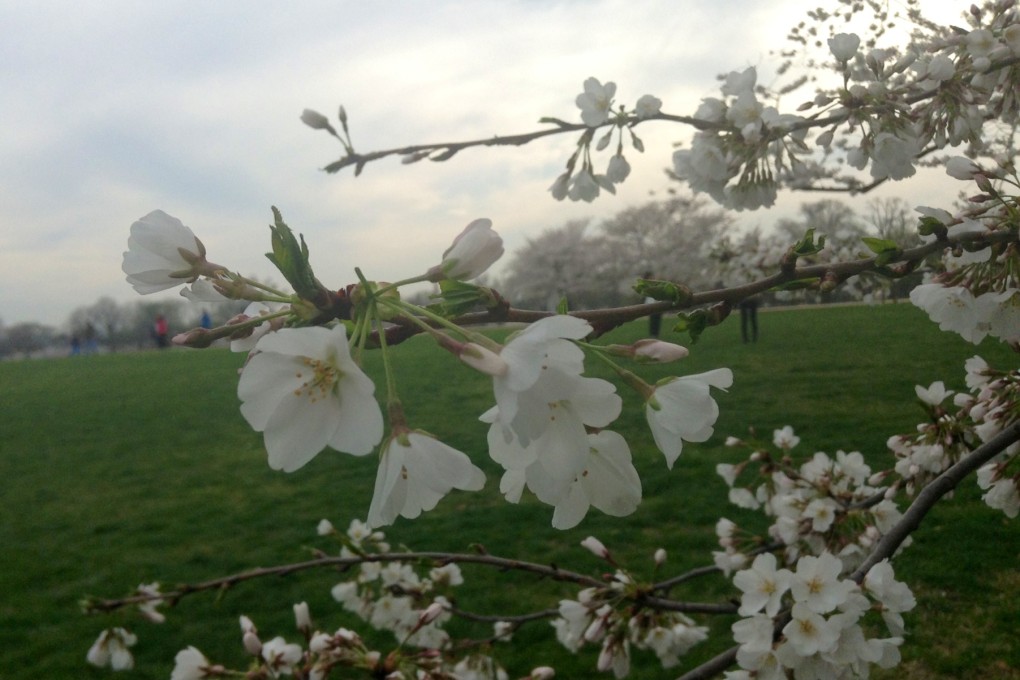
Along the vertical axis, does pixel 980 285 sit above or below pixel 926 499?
above

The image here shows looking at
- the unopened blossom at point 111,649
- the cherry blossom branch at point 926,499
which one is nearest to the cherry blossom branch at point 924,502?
the cherry blossom branch at point 926,499

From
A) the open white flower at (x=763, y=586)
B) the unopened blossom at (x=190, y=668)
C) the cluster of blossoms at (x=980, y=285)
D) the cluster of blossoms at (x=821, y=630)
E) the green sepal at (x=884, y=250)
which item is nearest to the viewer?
the green sepal at (x=884, y=250)

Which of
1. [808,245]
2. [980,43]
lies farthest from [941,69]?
[808,245]

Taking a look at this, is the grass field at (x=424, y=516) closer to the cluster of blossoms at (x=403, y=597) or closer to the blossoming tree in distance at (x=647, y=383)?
the blossoming tree in distance at (x=647, y=383)

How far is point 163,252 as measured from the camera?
930 millimetres

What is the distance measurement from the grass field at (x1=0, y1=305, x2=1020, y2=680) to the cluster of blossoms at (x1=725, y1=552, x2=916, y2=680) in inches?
25.5

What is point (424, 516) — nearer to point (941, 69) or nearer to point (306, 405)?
point (941, 69)

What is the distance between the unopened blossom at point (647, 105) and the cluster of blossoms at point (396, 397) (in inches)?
63.0

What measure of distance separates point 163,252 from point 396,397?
13.6 inches

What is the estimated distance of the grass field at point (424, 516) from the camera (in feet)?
14.7

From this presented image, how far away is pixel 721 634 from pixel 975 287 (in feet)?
10.3

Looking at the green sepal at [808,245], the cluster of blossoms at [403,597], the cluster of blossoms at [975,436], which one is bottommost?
the cluster of blossoms at [403,597]

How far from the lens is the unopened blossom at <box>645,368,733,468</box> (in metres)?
0.94

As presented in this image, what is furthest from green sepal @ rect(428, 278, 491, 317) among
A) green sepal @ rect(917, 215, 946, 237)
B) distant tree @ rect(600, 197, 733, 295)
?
distant tree @ rect(600, 197, 733, 295)
